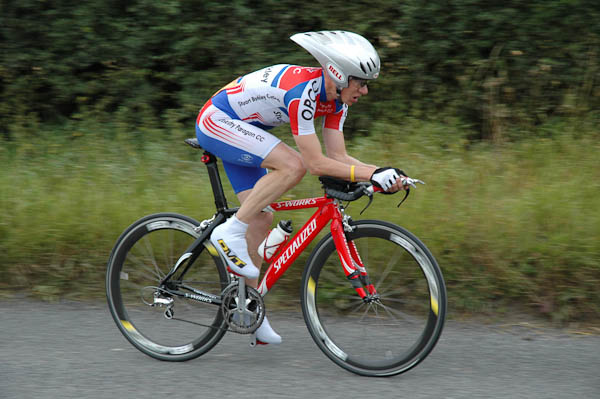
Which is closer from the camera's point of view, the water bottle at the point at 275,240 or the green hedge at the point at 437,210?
the water bottle at the point at 275,240

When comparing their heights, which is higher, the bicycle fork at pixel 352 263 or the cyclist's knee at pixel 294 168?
the cyclist's knee at pixel 294 168

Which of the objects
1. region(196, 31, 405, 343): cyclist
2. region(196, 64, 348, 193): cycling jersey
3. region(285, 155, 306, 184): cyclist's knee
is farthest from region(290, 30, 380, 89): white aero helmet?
region(285, 155, 306, 184): cyclist's knee

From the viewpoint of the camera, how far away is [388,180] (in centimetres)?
373

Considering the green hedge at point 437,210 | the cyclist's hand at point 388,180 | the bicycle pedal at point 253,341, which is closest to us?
the cyclist's hand at point 388,180

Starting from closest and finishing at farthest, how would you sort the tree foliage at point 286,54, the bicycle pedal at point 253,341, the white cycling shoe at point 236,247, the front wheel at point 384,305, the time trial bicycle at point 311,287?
the front wheel at point 384,305
the time trial bicycle at point 311,287
the white cycling shoe at point 236,247
the bicycle pedal at point 253,341
the tree foliage at point 286,54

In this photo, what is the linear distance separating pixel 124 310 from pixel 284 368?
3.67ft

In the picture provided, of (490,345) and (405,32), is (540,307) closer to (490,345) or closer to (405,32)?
(490,345)

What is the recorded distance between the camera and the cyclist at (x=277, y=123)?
12.8 ft

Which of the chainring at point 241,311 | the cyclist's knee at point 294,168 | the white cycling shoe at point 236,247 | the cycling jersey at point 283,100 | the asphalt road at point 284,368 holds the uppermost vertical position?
the cycling jersey at point 283,100

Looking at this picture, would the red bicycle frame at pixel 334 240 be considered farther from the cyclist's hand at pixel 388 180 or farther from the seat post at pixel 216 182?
the cyclist's hand at pixel 388 180

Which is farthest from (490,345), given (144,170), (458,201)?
(144,170)

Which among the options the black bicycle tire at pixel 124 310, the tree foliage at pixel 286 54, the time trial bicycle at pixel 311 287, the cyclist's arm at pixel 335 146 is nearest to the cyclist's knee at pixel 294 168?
the time trial bicycle at pixel 311 287

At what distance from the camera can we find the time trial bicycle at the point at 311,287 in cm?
406

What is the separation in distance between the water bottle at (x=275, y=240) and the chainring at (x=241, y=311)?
9.1 inches
